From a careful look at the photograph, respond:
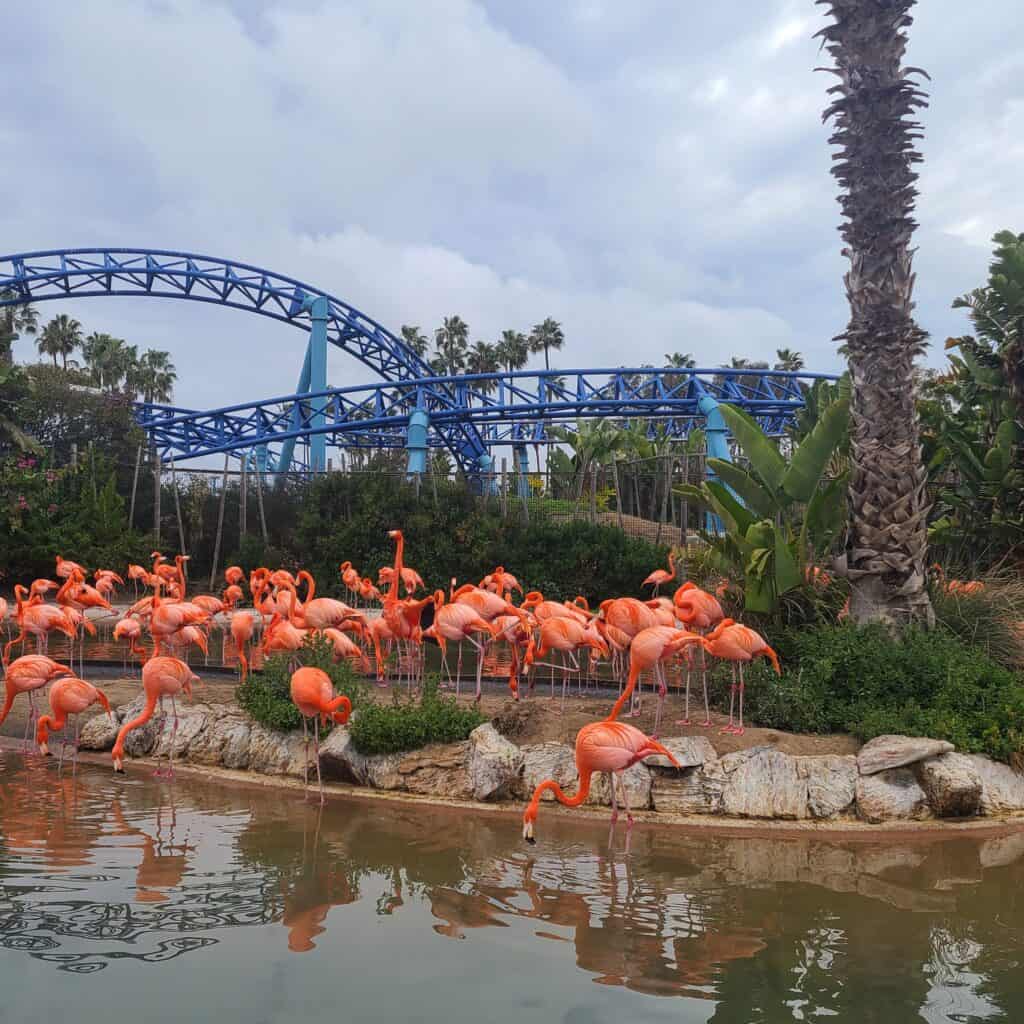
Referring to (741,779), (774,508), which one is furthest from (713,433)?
(741,779)

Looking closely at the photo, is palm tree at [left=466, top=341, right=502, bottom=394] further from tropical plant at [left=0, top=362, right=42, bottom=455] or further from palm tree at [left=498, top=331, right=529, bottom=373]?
tropical plant at [left=0, top=362, right=42, bottom=455]

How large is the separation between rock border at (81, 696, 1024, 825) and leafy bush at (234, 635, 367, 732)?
61cm

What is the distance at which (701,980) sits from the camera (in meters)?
4.04

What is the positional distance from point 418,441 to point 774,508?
60.7ft

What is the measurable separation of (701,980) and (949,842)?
311 cm

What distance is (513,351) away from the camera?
207ft

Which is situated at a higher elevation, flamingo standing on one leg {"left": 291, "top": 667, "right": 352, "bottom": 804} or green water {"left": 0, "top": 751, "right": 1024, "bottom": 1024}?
flamingo standing on one leg {"left": 291, "top": 667, "right": 352, "bottom": 804}

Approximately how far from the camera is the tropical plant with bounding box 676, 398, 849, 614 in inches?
335

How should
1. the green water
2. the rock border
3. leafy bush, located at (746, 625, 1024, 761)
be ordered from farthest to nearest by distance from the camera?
leafy bush, located at (746, 625, 1024, 761)
the rock border
the green water

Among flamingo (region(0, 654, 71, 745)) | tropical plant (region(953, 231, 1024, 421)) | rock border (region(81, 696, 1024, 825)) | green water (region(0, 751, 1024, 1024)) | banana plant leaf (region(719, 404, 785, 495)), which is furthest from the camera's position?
tropical plant (region(953, 231, 1024, 421))

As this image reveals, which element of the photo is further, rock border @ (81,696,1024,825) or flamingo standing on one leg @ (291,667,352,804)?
flamingo standing on one leg @ (291,667,352,804)

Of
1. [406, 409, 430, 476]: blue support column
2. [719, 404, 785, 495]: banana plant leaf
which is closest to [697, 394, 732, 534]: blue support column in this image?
[406, 409, 430, 476]: blue support column

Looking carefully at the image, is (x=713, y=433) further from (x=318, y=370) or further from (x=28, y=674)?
(x=28, y=674)

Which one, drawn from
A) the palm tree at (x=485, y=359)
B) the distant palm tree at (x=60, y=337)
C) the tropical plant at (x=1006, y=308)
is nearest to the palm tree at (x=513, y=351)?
the palm tree at (x=485, y=359)
